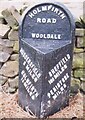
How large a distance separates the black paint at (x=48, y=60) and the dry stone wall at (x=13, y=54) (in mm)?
530

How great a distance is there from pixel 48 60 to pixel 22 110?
0.72 m

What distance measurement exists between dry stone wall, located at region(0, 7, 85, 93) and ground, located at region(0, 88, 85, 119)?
0.21 metres

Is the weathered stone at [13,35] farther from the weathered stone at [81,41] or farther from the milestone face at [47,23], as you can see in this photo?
A: the weathered stone at [81,41]

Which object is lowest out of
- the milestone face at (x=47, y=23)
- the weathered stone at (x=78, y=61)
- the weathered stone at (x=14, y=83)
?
the weathered stone at (x=14, y=83)

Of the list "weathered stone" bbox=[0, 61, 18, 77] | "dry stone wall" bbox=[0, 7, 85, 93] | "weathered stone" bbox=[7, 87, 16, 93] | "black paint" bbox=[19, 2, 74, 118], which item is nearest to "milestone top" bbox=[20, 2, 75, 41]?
"black paint" bbox=[19, 2, 74, 118]

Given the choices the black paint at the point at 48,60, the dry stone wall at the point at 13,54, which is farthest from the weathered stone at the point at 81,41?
the black paint at the point at 48,60

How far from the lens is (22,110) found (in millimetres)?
5293

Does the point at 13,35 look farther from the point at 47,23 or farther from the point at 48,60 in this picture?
the point at 48,60

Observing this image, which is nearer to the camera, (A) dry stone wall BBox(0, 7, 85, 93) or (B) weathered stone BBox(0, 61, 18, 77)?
(A) dry stone wall BBox(0, 7, 85, 93)

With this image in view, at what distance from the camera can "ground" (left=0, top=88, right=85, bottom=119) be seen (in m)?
5.19

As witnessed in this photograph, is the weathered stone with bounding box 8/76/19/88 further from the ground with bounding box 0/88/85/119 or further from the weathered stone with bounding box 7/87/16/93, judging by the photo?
the ground with bounding box 0/88/85/119

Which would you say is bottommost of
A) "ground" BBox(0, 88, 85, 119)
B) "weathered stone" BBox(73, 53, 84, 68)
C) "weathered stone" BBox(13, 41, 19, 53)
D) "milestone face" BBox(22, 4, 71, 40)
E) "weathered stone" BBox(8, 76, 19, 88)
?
"ground" BBox(0, 88, 85, 119)

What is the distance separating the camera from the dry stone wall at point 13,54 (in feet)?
18.7

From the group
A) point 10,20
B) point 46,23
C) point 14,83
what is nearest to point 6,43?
point 10,20
